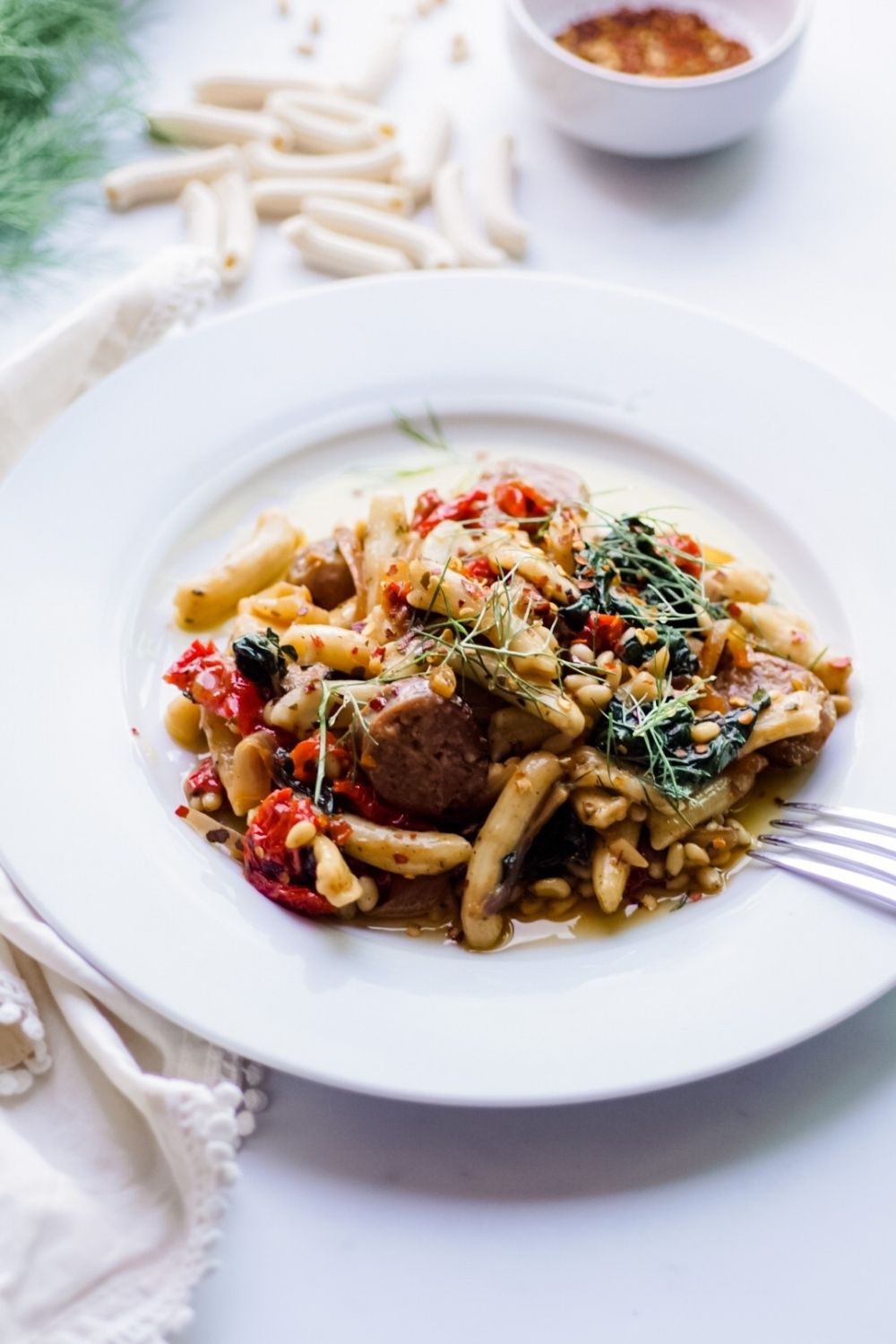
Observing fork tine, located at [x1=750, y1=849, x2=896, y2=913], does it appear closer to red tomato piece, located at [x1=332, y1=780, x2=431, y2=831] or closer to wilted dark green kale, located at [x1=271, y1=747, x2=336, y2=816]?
red tomato piece, located at [x1=332, y1=780, x2=431, y2=831]

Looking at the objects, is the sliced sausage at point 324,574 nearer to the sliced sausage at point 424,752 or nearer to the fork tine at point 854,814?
the sliced sausage at point 424,752

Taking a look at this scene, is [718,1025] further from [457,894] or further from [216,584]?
[216,584]

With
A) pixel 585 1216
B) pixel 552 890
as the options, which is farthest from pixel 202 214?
pixel 585 1216

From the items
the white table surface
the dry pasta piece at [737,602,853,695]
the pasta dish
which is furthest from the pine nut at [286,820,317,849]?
the dry pasta piece at [737,602,853,695]

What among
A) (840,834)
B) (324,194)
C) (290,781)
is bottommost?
(290,781)

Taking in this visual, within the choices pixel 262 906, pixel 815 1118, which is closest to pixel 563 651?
pixel 262 906

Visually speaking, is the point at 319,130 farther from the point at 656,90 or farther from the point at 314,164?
the point at 656,90

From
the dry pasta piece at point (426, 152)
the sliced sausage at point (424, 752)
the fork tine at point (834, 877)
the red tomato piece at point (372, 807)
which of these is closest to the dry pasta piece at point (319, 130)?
the dry pasta piece at point (426, 152)
